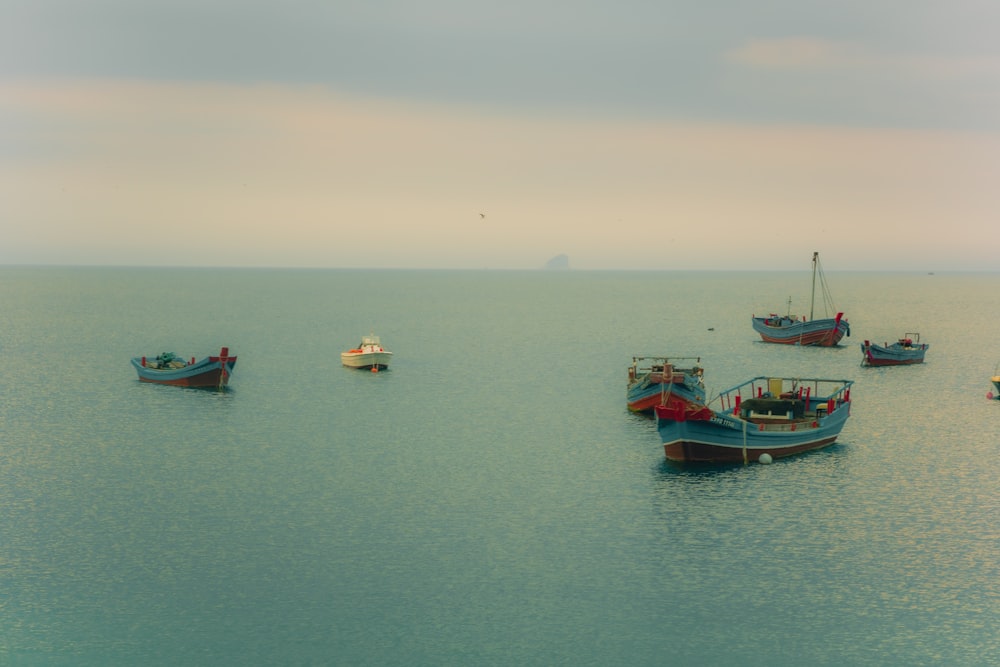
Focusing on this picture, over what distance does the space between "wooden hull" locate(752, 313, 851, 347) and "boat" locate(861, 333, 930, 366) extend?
1830 cm

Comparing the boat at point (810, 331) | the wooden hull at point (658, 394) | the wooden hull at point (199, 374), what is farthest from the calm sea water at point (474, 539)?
the boat at point (810, 331)

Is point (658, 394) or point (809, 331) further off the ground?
point (809, 331)

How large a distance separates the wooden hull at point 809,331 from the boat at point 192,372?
100919 millimetres

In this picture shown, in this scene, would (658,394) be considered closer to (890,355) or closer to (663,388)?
(663,388)

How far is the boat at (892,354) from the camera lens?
14112cm

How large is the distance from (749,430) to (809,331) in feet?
334

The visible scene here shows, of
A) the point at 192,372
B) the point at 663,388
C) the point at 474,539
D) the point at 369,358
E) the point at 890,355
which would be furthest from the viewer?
the point at 890,355

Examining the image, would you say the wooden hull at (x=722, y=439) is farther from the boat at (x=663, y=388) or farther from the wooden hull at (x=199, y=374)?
the wooden hull at (x=199, y=374)

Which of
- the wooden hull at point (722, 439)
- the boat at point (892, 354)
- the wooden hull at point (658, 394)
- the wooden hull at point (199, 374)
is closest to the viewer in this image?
the wooden hull at point (722, 439)

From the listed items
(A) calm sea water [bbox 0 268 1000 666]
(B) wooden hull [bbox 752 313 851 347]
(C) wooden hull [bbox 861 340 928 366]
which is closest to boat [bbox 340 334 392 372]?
(A) calm sea water [bbox 0 268 1000 666]

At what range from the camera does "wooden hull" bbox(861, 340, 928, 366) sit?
141m

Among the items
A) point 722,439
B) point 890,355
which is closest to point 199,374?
point 722,439

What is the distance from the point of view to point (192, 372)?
113688 mm

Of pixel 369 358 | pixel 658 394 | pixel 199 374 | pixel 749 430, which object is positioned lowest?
pixel 749 430
